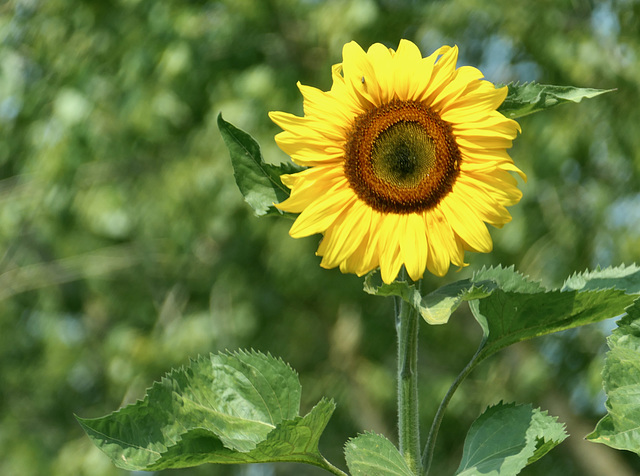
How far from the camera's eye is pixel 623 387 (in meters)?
0.77

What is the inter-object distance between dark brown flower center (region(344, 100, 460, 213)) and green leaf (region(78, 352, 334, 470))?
0.67ft

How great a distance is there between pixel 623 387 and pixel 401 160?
300 mm

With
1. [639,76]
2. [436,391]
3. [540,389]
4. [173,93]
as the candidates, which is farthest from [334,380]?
[639,76]

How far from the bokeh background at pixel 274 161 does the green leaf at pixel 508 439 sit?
2.98 m

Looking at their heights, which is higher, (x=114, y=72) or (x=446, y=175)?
(x=114, y=72)

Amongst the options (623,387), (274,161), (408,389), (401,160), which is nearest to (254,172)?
(401,160)

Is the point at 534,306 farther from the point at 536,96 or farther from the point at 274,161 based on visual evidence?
the point at 274,161

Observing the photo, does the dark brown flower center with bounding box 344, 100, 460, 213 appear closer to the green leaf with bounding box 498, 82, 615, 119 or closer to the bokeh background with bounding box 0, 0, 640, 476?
the green leaf with bounding box 498, 82, 615, 119

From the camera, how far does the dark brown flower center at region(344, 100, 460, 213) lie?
0.87 meters

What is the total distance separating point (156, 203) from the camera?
5191mm

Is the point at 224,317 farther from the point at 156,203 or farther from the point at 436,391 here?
the point at 436,391

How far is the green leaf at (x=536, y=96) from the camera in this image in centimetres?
80

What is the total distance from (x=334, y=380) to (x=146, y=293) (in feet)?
6.47

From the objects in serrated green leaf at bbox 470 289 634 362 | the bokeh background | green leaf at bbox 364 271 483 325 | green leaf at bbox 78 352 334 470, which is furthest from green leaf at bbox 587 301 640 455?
the bokeh background
